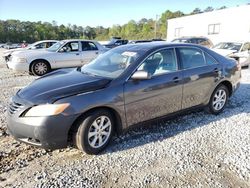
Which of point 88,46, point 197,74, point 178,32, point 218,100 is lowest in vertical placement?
point 218,100

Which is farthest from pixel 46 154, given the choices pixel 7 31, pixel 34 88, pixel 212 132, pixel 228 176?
pixel 7 31

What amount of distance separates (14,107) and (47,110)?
60cm

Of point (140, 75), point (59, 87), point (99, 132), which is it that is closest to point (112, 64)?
point (140, 75)

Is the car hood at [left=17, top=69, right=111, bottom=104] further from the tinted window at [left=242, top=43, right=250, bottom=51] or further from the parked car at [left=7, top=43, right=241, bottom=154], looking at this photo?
the tinted window at [left=242, top=43, right=250, bottom=51]

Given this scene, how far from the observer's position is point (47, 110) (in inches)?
137

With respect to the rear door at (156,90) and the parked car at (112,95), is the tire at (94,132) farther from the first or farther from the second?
the rear door at (156,90)

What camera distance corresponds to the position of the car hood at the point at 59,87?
362 centimetres

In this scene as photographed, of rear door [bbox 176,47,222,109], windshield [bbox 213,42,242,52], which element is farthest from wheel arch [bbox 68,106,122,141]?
windshield [bbox 213,42,242,52]

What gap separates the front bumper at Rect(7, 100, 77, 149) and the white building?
25.4 meters

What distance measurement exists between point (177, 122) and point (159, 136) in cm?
80

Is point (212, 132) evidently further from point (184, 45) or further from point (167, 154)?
point (184, 45)

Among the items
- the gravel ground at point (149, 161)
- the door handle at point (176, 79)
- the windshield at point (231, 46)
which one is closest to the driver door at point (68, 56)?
the gravel ground at point (149, 161)

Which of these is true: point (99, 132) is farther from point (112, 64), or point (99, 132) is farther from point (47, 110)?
point (112, 64)

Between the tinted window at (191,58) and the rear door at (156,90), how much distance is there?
203 mm
